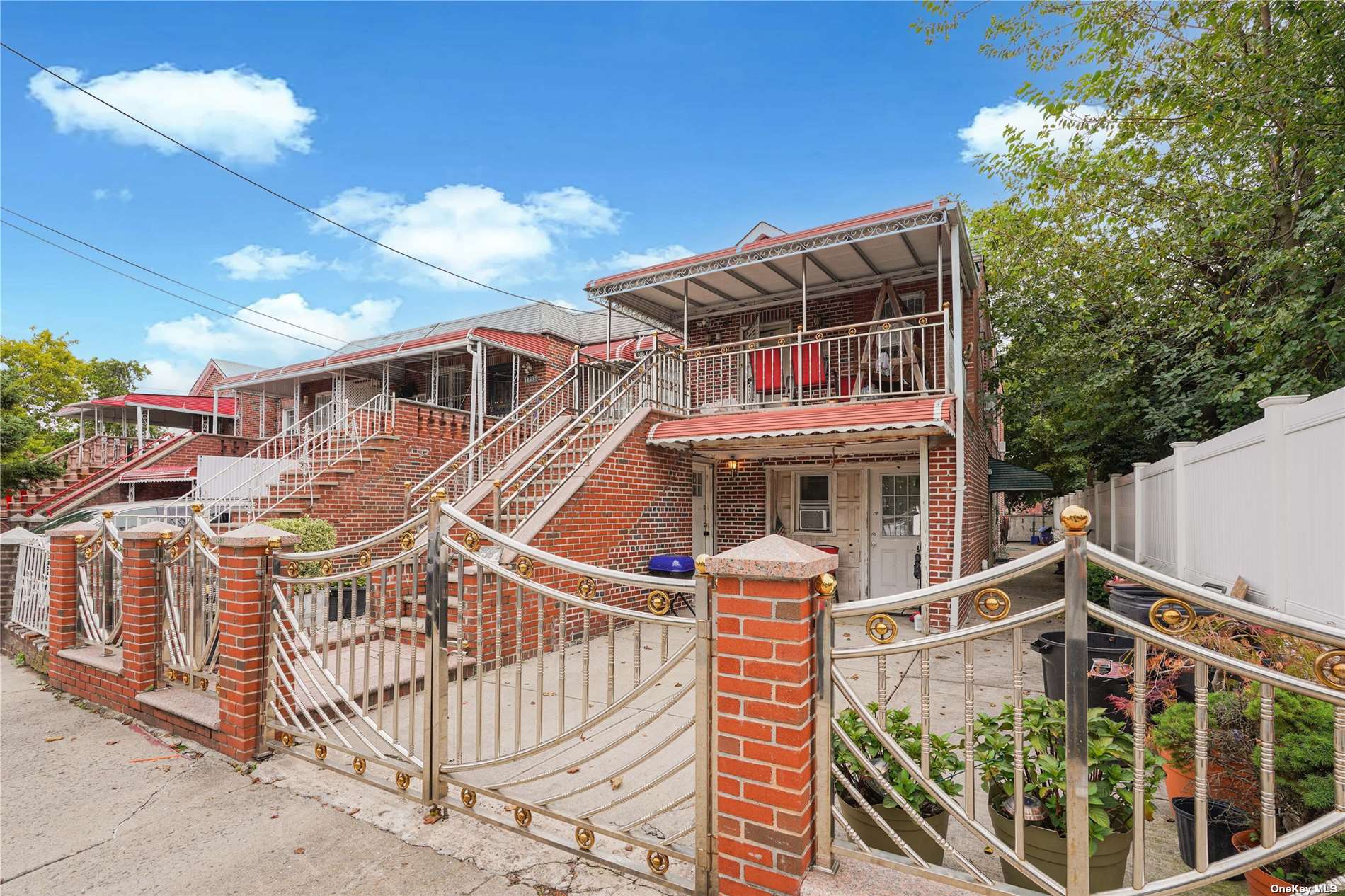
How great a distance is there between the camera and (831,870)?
2.12 metres

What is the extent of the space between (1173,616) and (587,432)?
23.7ft

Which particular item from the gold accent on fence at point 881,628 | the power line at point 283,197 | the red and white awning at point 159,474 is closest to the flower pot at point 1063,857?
the gold accent on fence at point 881,628

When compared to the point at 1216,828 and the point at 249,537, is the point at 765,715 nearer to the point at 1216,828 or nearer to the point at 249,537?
the point at 1216,828

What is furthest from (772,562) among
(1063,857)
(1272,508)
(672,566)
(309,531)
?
(309,531)

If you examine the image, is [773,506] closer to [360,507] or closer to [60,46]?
[360,507]

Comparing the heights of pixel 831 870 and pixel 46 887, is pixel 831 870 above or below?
above

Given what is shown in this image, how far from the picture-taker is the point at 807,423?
8031mm

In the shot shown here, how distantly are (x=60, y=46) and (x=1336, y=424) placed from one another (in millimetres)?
15354

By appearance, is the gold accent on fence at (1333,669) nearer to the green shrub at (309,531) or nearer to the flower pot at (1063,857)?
the flower pot at (1063,857)

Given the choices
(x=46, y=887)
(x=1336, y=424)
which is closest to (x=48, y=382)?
(x=46, y=887)

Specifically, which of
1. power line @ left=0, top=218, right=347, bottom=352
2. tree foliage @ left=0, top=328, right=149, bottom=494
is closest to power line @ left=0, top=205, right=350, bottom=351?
power line @ left=0, top=218, right=347, bottom=352

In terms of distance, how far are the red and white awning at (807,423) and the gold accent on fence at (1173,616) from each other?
580 centimetres

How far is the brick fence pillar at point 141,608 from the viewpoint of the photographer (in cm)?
450

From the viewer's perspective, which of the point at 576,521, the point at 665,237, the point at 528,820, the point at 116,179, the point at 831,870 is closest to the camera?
the point at 831,870
